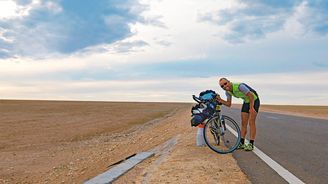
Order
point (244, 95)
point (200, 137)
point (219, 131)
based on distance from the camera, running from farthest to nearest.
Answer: point (200, 137), point (219, 131), point (244, 95)

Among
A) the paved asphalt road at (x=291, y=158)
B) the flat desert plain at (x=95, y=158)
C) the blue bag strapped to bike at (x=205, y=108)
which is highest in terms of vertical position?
the blue bag strapped to bike at (x=205, y=108)

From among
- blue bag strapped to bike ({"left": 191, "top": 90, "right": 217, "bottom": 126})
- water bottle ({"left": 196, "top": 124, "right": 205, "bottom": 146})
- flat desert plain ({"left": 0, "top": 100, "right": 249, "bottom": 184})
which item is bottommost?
flat desert plain ({"left": 0, "top": 100, "right": 249, "bottom": 184})

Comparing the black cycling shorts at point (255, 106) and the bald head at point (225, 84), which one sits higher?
the bald head at point (225, 84)

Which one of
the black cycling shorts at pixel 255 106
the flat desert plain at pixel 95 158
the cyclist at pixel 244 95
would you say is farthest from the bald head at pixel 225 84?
the flat desert plain at pixel 95 158

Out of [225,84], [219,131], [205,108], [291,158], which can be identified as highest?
[225,84]

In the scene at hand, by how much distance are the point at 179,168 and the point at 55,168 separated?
7.62 m

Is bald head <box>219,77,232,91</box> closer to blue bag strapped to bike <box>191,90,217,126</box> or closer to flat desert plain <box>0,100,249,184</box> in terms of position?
blue bag strapped to bike <box>191,90,217,126</box>

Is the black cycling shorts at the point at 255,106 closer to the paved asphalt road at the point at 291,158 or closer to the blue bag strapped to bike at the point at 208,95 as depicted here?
the blue bag strapped to bike at the point at 208,95

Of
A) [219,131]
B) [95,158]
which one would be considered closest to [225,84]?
[219,131]

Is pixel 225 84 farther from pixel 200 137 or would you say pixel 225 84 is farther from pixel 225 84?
pixel 200 137

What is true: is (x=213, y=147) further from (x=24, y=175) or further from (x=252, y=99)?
(x=24, y=175)

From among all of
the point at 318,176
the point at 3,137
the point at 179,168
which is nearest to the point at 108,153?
the point at 179,168

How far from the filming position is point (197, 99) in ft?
32.6

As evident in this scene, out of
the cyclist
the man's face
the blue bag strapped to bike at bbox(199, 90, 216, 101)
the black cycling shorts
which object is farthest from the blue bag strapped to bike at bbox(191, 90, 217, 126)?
the black cycling shorts
